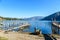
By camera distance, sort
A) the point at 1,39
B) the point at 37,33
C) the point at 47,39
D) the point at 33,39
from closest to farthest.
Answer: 1. the point at 47,39
2. the point at 1,39
3. the point at 33,39
4. the point at 37,33

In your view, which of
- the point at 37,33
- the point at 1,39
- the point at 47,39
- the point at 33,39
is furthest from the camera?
the point at 37,33

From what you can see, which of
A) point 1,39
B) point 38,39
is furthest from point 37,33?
point 1,39

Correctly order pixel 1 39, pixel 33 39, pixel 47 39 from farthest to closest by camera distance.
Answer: pixel 33 39
pixel 1 39
pixel 47 39

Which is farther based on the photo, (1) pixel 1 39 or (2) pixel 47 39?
(1) pixel 1 39

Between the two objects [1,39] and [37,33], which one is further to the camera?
[37,33]

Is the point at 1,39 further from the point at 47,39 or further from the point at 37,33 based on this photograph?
the point at 37,33

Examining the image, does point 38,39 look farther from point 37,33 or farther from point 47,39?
point 37,33

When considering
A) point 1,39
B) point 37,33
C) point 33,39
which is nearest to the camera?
point 1,39

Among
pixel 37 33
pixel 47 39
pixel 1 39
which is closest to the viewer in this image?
pixel 47 39

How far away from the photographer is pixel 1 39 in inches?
888

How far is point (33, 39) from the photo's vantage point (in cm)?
2416

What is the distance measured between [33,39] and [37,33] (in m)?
7.08

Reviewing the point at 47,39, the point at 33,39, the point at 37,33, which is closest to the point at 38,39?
the point at 33,39

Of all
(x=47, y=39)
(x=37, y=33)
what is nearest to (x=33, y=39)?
(x=47, y=39)
